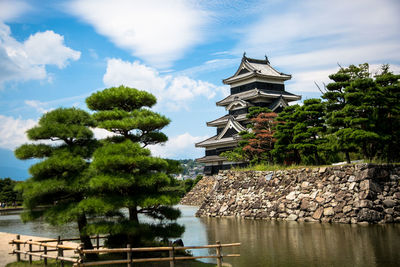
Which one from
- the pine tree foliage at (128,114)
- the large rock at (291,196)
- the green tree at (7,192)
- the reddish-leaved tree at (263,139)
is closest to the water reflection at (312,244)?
the large rock at (291,196)

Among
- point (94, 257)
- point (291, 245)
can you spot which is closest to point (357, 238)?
point (291, 245)

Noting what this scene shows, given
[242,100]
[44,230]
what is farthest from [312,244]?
[242,100]

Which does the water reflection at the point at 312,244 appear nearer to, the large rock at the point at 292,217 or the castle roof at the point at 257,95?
the large rock at the point at 292,217

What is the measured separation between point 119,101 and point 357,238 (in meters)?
8.13

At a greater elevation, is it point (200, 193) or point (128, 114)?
point (128, 114)

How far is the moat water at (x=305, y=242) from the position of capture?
873cm

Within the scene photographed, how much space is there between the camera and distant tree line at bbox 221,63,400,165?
1580cm

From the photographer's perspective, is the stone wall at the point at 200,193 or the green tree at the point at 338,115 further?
the stone wall at the point at 200,193

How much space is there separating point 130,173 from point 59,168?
1.66 metres

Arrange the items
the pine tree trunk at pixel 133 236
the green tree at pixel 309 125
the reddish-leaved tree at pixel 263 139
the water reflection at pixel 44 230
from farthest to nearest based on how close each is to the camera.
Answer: the reddish-leaved tree at pixel 263 139
the green tree at pixel 309 125
the water reflection at pixel 44 230
the pine tree trunk at pixel 133 236

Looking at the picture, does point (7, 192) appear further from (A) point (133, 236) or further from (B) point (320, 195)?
(A) point (133, 236)

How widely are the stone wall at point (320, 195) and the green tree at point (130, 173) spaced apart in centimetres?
845

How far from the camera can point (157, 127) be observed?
30.5 feet

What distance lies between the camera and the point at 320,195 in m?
15.7
